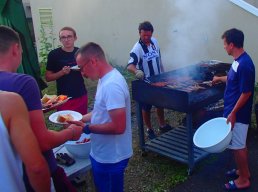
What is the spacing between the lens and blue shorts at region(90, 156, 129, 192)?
101 inches

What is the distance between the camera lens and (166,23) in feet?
25.0

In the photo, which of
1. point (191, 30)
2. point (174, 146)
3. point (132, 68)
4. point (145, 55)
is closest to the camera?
point (174, 146)

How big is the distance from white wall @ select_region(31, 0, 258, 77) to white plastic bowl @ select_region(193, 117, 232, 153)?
3.57m

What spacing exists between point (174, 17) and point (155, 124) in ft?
10.4

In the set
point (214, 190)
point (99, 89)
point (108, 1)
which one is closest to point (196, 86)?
point (214, 190)

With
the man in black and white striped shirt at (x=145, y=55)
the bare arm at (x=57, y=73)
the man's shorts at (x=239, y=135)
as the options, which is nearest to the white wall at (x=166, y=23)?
the man in black and white striped shirt at (x=145, y=55)

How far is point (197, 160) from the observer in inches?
159

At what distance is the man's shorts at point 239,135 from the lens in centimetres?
341

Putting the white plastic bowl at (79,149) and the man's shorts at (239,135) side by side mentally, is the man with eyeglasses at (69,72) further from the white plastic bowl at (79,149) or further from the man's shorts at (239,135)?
the man's shorts at (239,135)

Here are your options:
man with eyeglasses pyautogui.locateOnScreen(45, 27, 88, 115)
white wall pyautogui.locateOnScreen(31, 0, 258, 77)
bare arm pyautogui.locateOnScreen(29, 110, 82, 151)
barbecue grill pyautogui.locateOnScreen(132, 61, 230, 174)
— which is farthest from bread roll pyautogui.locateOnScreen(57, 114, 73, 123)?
white wall pyautogui.locateOnScreen(31, 0, 258, 77)

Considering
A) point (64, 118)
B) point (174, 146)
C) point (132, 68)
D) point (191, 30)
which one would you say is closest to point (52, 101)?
point (64, 118)

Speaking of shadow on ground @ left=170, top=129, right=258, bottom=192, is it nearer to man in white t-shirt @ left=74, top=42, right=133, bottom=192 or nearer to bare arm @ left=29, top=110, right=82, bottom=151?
man in white t-shirt @ left=74, top=42, right=133, bottom=192

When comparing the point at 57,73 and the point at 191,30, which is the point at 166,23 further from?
the point at 57,73

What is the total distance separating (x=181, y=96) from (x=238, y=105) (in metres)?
0.68
